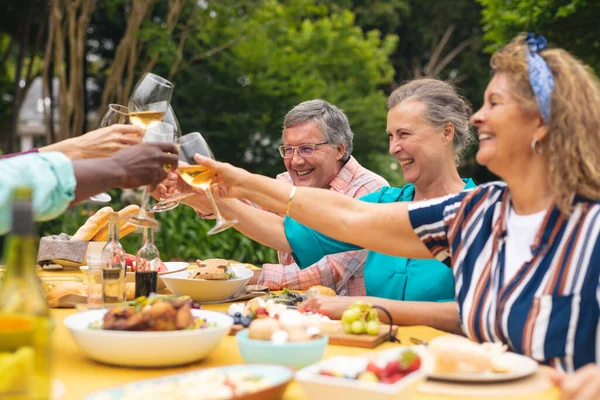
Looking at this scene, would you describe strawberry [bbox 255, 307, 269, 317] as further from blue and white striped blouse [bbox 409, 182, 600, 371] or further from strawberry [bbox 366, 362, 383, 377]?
strawberry [bbox 366, 362, 383, 377]

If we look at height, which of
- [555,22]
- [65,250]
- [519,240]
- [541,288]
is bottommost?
[65,250]

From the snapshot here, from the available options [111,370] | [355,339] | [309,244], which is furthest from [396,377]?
[309,244]

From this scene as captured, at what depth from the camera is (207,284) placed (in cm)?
320

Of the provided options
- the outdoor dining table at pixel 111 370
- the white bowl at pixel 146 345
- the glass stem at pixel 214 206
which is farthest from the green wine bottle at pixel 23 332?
the glass stem at pixel 214 206

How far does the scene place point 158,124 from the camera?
8.82 feet

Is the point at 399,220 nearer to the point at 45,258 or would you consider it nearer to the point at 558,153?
the point at 558,153

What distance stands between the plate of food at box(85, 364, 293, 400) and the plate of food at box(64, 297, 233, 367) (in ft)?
0.82

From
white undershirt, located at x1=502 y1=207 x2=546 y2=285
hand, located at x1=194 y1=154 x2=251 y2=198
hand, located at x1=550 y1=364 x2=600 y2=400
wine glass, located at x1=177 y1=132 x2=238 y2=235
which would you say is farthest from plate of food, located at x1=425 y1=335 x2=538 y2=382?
hand, located at x1=194 y1=154 x2=251 y2=198

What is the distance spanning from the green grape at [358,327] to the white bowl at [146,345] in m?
0.55

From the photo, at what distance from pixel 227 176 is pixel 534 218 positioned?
1.24 metres

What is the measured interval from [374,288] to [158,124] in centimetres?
152

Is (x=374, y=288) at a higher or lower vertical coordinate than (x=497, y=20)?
lower

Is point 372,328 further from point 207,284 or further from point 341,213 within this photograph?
point 207,284

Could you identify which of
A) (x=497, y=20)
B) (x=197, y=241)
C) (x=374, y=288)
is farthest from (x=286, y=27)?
(x=374, y=288)
